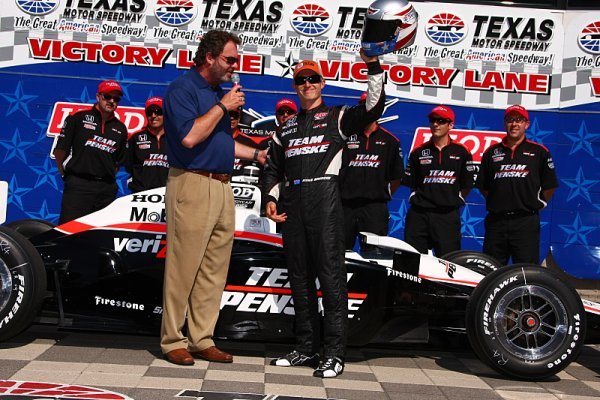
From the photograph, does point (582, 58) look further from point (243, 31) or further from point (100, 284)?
point (100, 284)

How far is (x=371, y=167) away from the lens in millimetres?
6906

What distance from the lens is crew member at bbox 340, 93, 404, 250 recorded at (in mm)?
6832

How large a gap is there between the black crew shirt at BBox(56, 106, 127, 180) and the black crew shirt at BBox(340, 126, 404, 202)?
1.95 metres

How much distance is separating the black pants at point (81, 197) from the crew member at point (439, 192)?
2.55 m

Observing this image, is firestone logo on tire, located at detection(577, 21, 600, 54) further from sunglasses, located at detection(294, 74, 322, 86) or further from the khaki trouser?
the khaki trouser

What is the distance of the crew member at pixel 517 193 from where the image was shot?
267 inches

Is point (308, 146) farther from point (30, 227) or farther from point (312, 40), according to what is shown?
point (312, 40)

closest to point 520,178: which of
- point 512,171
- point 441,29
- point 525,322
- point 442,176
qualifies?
point 512,171

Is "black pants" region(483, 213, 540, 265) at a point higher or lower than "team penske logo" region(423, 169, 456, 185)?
lower

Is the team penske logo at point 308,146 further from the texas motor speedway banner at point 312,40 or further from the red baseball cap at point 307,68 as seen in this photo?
the texas motor speedway banner at point 312,40

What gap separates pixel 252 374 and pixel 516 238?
113 inches

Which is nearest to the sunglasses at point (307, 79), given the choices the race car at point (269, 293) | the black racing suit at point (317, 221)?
the black racing suit at point (317, 221)

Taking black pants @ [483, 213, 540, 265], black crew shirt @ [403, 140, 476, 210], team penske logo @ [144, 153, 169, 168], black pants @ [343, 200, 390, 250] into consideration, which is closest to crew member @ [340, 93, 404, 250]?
black pants @ [343, 200, 390, 250]

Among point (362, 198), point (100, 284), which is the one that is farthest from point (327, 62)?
point (100, 284)
